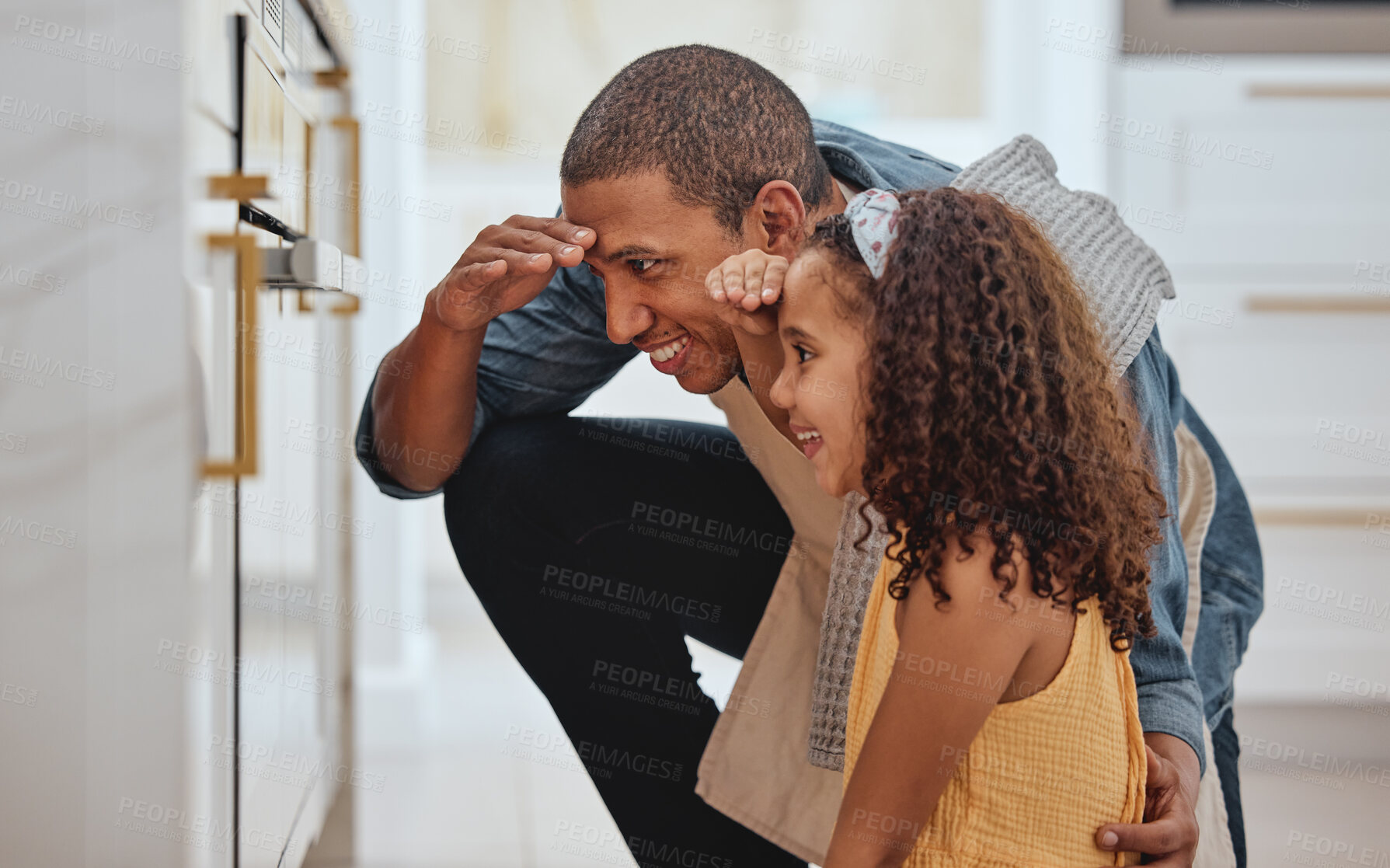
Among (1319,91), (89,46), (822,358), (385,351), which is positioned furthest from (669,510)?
(1319,91)

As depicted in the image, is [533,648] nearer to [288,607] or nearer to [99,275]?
[288,607]

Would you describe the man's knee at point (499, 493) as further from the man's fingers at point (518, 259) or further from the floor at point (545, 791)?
the floor at point (545, 791)

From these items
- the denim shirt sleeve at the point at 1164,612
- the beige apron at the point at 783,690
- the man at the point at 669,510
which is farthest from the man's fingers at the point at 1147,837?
the beige apron at the point at 783,690

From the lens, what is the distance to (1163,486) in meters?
Result: 0.93

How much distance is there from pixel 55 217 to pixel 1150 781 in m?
0.86

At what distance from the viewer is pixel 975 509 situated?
0.72 meters

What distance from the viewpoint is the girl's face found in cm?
76

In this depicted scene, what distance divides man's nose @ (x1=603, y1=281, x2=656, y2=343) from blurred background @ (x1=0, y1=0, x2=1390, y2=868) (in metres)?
0.24

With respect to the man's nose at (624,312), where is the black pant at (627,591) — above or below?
below

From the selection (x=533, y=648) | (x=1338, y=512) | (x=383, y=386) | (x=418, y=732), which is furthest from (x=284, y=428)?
(x=1338, y=512)

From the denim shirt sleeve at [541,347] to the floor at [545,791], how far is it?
1.91 ft

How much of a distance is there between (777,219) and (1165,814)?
0.56m

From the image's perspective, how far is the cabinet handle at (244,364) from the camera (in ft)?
2.50

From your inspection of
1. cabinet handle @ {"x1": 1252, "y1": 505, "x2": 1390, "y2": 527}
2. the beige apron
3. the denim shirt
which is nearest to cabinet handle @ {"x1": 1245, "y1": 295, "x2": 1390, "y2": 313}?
cabinet handle @ {"x1": 1252, "y1": 505, "x2": 1390, "y2": 527}
